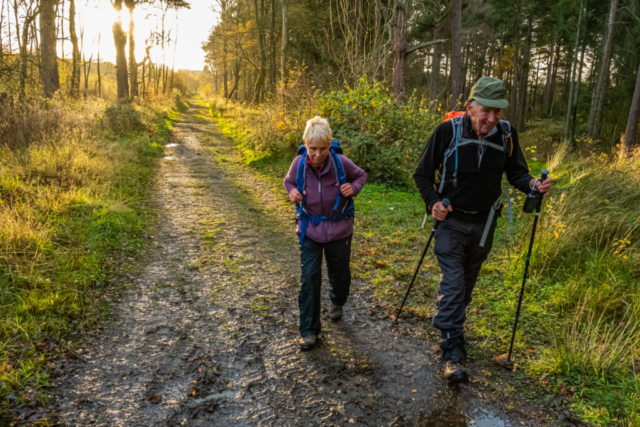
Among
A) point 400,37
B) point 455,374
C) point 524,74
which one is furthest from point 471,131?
point 524,74

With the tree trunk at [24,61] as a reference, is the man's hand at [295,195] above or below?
below

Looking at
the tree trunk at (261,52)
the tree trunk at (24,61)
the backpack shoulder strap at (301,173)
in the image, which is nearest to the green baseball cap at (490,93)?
the backpack shoulder strap at (301,173)

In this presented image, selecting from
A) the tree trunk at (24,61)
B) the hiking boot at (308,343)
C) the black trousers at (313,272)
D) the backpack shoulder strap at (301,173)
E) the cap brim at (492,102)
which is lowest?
the hiking boot at (308,343)

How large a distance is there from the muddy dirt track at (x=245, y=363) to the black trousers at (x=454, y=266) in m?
0.40

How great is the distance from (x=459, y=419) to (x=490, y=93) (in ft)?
7.68

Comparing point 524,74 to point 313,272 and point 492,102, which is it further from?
point 313,272

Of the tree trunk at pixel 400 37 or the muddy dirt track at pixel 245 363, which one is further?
the tree trunk at pixel 400 37

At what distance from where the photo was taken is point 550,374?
309cm

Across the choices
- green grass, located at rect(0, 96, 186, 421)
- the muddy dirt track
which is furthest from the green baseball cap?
green grass, located at rect(0, 96, 186, 421)

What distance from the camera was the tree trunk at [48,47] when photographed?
13078 mm

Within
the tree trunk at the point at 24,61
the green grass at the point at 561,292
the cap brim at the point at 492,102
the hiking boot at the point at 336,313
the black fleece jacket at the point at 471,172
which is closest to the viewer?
the cap brim at the point at 492,102

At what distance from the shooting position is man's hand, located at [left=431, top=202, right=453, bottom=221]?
305cm

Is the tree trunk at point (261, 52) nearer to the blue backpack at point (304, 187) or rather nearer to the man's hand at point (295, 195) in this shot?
the blue backpack at point (304, 187)

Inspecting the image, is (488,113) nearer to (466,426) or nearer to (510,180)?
(510,180)
